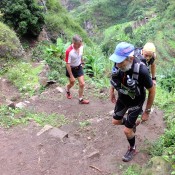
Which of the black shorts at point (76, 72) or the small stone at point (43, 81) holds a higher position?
the black shorts at point (76, 72)

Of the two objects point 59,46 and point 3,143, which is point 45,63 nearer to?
point 59,46

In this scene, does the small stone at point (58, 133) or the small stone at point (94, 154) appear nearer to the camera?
the small stone at point (94, 154)

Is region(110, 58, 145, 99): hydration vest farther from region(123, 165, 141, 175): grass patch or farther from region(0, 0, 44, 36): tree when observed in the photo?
region(0, 0, 44, 36): tree

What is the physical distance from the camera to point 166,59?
126 ft

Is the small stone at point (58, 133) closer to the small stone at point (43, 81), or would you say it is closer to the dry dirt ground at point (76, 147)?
the dry dirt ground at point (76, 147)

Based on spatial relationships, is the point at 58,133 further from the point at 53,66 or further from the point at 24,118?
the point at 53,66

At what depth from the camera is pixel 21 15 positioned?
42.0 feet

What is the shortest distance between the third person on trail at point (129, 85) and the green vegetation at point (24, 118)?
2160 millimetres

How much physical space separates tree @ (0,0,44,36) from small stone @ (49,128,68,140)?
7.71m

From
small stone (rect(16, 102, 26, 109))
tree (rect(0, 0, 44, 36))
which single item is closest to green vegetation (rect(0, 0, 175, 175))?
tree (rect(0, 0, 44, 36))

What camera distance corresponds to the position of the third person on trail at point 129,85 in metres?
4.03

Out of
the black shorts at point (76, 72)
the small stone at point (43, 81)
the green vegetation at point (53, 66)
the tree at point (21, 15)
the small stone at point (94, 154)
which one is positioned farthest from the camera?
the tree at point (21, 15)

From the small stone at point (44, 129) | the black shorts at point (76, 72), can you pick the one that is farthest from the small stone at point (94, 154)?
the black shorts at point (76, 72)

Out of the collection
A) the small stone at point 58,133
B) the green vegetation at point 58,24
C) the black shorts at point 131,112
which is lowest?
the green vegetation at point 58,24
